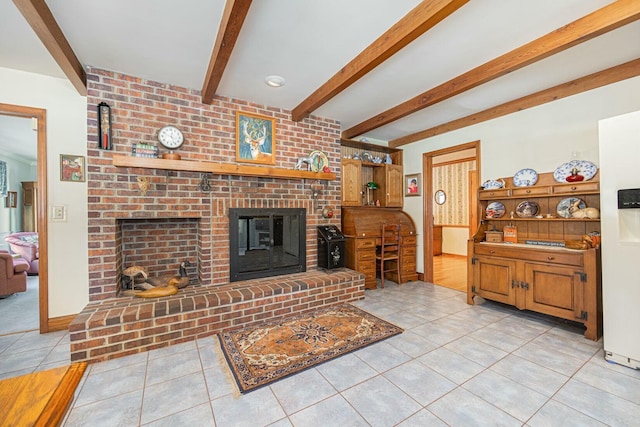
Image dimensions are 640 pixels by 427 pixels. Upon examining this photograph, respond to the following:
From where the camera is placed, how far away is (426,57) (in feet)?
7.50

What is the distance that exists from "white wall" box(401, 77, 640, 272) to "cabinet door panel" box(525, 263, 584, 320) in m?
1.13

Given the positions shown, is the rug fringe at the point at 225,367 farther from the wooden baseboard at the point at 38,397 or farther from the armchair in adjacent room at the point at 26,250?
the armchair in adjacent room at the point at 26,250

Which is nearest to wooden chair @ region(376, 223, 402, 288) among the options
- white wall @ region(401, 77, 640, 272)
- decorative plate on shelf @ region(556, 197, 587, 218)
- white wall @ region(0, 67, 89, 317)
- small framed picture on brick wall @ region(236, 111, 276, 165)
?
white wall @ region(401, 77, 640, 272)

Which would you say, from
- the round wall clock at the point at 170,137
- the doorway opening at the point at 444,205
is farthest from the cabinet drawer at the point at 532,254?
the round wall clock at the point at 170,137

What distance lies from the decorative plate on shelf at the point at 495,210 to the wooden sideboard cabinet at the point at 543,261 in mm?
42

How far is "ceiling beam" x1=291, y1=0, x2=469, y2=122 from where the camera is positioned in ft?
5.26

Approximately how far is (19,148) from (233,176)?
5222 mm

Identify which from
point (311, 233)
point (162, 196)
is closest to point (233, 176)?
point (162, 196)

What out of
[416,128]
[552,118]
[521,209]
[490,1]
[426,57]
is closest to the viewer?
[490,1]

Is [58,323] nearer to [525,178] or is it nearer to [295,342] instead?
[295,342]

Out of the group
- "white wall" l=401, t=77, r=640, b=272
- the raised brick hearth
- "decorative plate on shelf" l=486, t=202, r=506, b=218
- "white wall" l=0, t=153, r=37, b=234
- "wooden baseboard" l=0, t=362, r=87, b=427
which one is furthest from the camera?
"white wall" l=0, t=153, r=37, b=234

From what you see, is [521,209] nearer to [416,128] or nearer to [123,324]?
[416,128]

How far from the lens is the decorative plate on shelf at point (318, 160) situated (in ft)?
11.7

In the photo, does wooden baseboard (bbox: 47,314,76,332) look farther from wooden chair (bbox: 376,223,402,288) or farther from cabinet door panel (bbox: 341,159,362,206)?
wooden chair (bbox: 376,223,402,288)
